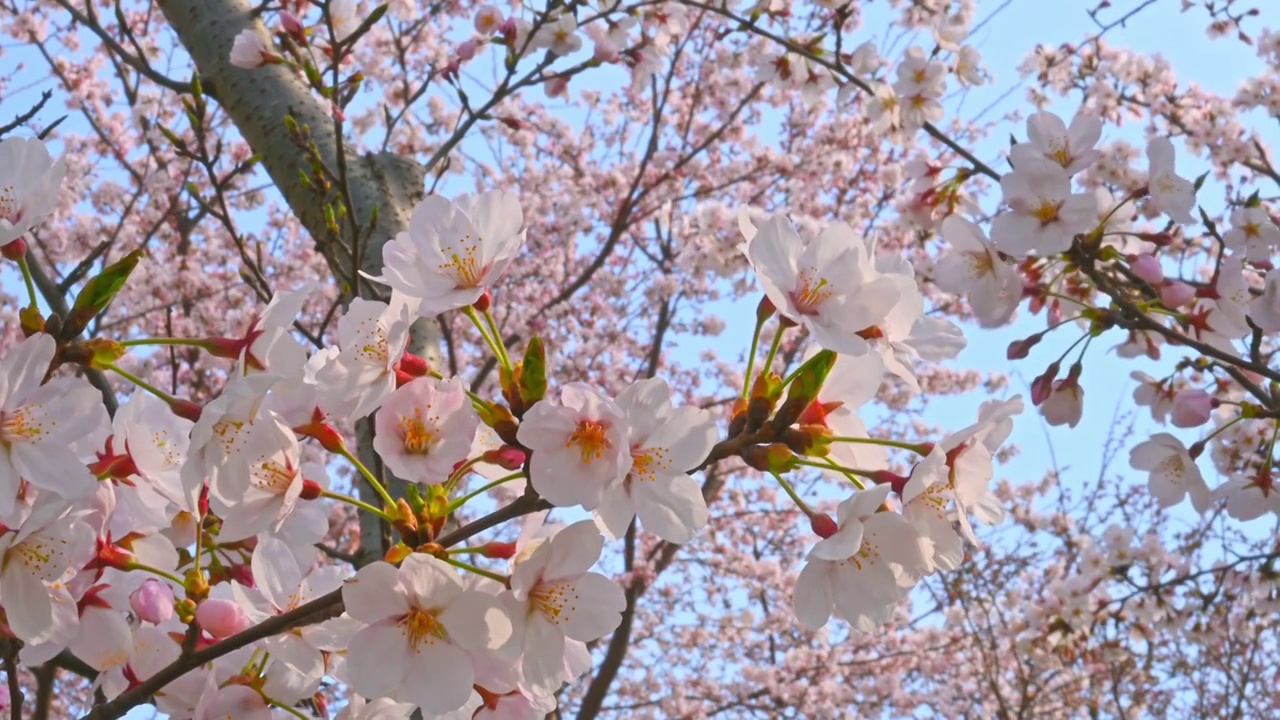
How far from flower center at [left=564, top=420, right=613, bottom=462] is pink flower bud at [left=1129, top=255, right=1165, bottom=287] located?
181cm

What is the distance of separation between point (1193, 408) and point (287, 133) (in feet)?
8.37

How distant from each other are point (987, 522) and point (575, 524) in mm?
495

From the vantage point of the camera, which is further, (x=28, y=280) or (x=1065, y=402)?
(x=1065, y=402)

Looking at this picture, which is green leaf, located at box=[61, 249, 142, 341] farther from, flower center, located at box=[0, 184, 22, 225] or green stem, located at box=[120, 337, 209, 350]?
flower center, located at box=[0, 184, 22, 225]

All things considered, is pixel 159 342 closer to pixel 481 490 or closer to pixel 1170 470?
pixel 481 490

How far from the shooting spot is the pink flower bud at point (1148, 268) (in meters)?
2.25

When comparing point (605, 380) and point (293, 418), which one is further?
point (605, 380)

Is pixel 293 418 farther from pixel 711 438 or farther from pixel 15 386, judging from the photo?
pixel 711 438

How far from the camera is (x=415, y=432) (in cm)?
100

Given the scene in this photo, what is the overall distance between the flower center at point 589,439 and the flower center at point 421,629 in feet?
0.74

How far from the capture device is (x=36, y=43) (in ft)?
22.5

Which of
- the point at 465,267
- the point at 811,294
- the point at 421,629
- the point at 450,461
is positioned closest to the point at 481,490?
the point at 450,461

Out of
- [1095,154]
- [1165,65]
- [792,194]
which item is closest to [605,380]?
[792,194]

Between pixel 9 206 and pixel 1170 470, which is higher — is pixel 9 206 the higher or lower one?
the lower one
